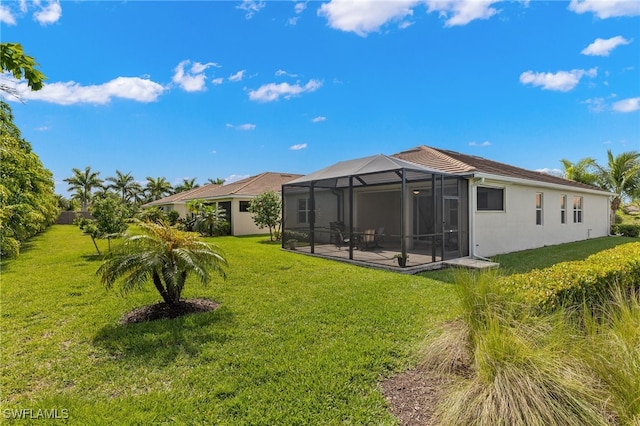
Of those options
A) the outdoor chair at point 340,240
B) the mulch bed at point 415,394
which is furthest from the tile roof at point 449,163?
the mulch bed at point 415,394

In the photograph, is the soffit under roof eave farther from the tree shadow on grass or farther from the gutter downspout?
the tree shadow on grass

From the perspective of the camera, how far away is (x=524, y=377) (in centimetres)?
250

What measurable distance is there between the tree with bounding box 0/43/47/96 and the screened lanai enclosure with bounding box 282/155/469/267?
7388 mm

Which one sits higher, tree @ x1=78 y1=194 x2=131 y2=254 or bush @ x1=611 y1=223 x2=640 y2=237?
tree @ x1=78 y1=194 x2=131 y2=254

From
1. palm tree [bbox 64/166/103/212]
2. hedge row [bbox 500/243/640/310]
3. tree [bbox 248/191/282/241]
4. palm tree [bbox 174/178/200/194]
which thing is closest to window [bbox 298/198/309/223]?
tree [bbox 248/191/282/241]

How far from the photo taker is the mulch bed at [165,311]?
5.15 metres

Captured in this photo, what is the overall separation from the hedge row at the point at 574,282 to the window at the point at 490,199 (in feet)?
19.7

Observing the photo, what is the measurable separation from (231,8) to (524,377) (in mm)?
10870

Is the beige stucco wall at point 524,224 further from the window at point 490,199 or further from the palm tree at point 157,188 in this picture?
the palm tree at point 157,188

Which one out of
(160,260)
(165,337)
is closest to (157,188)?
(160,260)

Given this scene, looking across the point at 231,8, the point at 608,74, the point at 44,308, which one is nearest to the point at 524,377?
the point at 44,308

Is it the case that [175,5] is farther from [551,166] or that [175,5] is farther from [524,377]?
[551,166]

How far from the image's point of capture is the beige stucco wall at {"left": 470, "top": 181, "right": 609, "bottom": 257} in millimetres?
11266

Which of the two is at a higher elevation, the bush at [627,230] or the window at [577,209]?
the window at [577,209]
